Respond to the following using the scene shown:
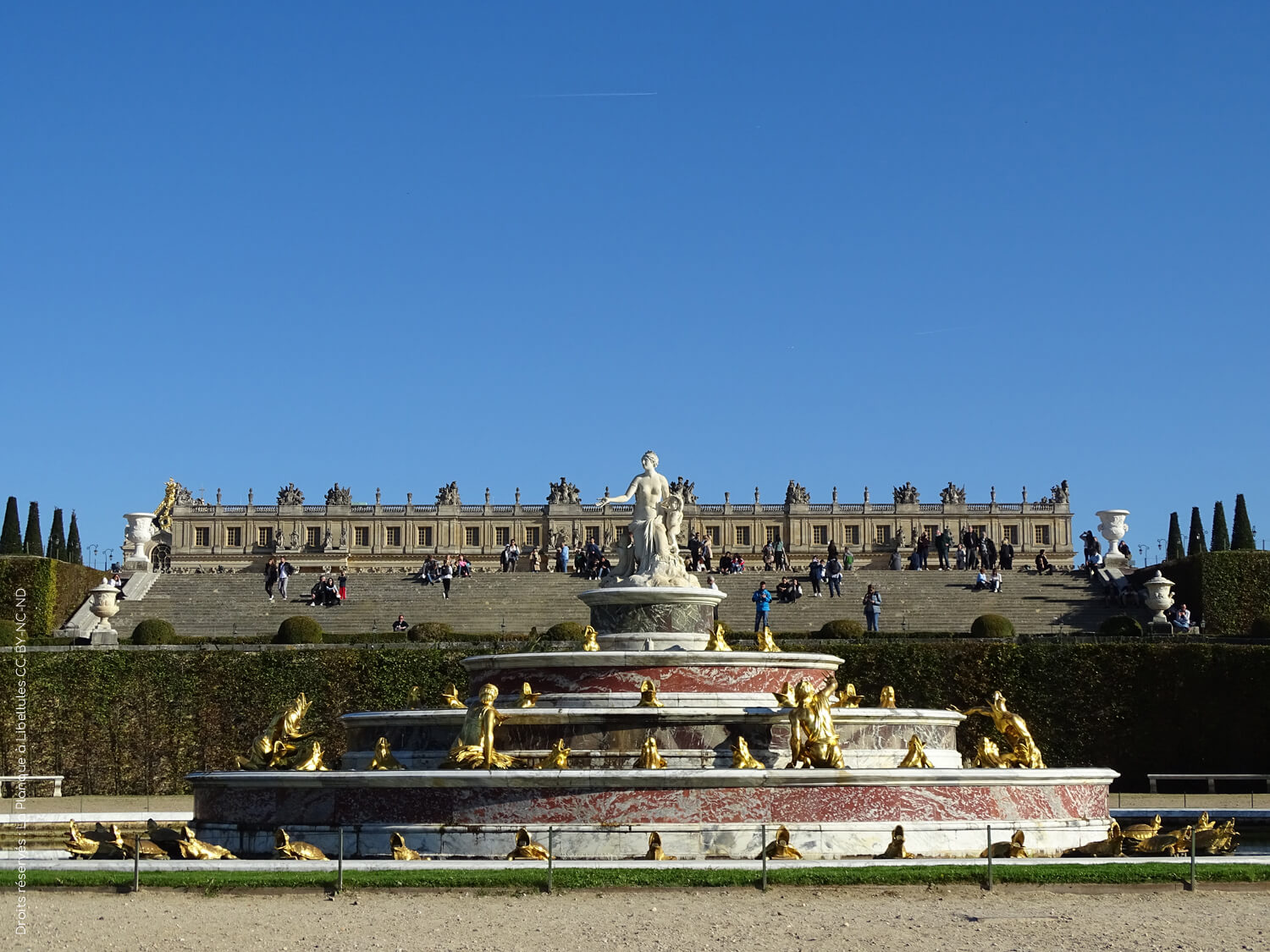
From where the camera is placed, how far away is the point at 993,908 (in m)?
11.8

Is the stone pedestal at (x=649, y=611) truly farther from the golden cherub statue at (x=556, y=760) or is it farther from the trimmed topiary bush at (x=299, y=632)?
the trimmed topiary bush at (x=299, y=632)

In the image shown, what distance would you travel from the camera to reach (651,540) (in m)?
20.8

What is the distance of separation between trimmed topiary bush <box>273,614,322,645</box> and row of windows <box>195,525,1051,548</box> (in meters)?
52.7

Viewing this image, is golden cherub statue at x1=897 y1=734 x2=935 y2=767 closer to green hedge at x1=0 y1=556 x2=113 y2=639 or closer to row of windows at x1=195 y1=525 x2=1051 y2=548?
green hedge at x1=0 y1=556 x2=113 y2=639

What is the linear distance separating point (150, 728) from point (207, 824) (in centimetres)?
1155

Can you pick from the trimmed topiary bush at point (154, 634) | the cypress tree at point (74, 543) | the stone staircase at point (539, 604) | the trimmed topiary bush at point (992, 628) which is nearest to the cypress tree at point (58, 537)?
the cypress tree at point (74, 543)

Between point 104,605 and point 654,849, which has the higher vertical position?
point 104,605

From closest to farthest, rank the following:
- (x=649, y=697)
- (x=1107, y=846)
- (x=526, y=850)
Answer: (x=526, y=850) < (x=1107, y=846) < (x=649, y=697)

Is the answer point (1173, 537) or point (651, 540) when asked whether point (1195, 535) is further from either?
point (651, 540)

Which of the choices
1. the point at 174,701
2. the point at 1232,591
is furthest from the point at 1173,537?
the point at 174,701

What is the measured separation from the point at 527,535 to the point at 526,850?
235ft

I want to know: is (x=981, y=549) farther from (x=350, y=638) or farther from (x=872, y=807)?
(x=872, y=807)

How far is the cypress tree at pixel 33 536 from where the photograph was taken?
5303cm

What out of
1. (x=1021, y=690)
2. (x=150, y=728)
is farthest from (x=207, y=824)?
(x=1021, y=690)
